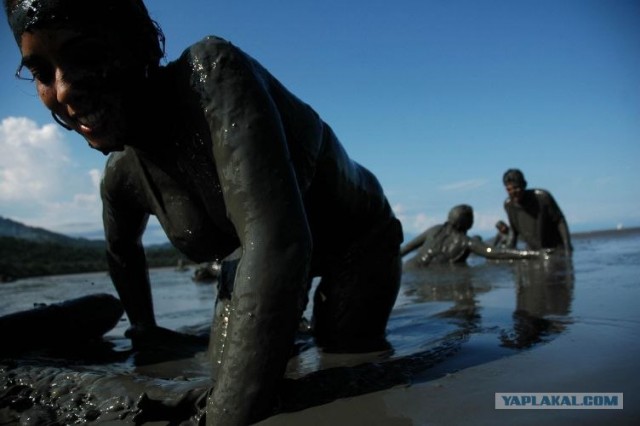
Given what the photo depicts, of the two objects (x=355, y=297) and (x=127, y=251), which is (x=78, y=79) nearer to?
(x=127, y=251)

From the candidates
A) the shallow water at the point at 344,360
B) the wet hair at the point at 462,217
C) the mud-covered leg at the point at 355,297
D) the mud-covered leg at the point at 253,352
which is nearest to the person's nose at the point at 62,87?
the mud-covered leg at the point at 253,352

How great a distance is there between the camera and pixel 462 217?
28.9 ft

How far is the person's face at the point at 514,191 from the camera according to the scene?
8.98 metres

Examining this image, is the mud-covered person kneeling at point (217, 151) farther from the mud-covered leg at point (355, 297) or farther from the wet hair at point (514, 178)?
the wet hair at point (514, 178)

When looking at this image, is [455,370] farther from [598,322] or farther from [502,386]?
[598,322]

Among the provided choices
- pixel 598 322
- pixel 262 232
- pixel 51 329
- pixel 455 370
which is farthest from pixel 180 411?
pixel 598 322

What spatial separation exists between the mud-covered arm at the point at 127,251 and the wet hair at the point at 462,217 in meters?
6.70

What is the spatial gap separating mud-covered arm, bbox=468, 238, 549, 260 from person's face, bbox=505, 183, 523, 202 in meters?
1.22

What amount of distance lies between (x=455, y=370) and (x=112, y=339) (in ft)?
7.55

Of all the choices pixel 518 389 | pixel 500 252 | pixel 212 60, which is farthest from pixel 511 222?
pixel 212 60

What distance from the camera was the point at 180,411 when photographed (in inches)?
57.7

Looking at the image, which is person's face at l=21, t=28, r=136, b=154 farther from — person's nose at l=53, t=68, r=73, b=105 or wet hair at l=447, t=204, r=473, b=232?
wet hair at l=447, t=204, r=473, b=232

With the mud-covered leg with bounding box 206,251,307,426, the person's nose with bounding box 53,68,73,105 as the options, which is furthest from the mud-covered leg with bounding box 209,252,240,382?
the person's nose with bounding box 53,68,73,105

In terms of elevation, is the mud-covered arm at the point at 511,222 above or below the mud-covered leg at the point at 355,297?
above
